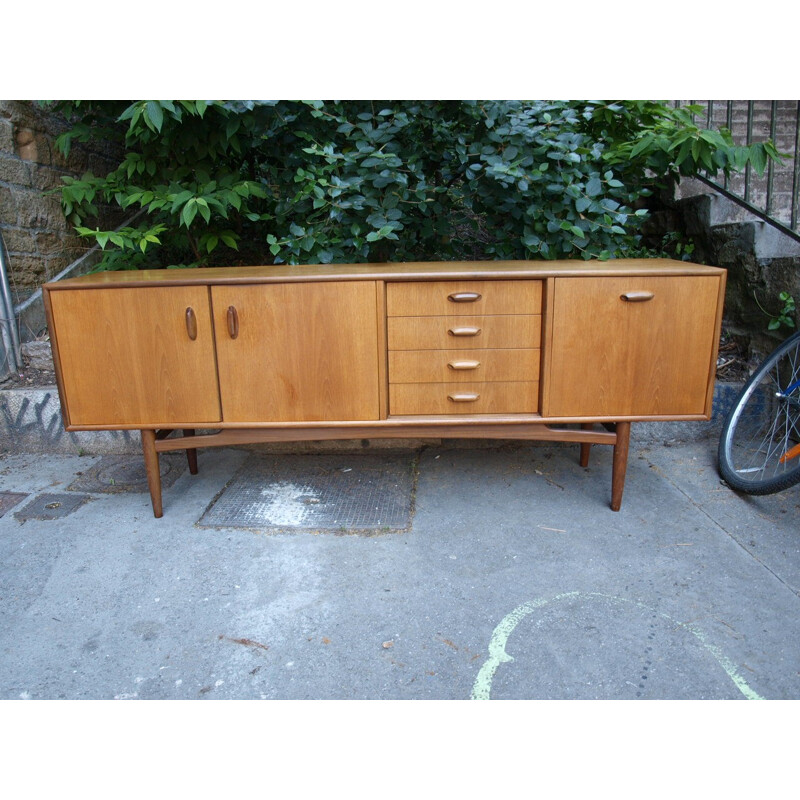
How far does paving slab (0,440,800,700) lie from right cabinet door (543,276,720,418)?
0.52m

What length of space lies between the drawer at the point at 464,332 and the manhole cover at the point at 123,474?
4.74ft

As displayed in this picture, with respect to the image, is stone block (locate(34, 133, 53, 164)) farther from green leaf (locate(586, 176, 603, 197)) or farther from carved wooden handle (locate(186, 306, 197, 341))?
green leaf (locate(586, 176, 603, 197))

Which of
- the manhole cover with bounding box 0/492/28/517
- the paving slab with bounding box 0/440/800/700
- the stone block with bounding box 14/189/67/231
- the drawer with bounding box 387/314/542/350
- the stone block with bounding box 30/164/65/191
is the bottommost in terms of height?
the manhole cover with bounding box 0/492/28/517

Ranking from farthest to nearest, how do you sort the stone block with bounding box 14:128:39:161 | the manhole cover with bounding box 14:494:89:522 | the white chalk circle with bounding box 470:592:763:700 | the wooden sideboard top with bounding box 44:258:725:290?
the stone block with bounding box 14:128:39:161
the manhole cover with bounding box 14:494:89:522
the wooden sideboard top with bounding box 44:258:725:290
the white chalk circle with bounding box 470:592:763:700

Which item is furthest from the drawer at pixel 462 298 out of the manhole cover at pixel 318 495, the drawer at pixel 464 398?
→ the manhole cover at pixel 318 495

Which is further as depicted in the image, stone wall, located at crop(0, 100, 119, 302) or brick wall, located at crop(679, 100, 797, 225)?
brick wall, located at crop(679, 100, 797, 225)

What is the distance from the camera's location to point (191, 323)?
2.41 metres

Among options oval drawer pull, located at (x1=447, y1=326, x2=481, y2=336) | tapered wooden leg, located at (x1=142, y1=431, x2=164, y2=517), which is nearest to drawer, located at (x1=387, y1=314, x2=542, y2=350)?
oval drawer pull, located at (x1=447, y1=326, x2=481, y2=336)

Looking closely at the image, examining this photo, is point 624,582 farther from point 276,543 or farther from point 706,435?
point 706,435

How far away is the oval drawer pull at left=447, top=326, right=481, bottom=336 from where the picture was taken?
2.43m

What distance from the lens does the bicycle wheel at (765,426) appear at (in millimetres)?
2900

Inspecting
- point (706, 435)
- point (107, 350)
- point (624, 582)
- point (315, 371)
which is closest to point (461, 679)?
point (624, 582)

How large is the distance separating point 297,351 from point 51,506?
141 cm
